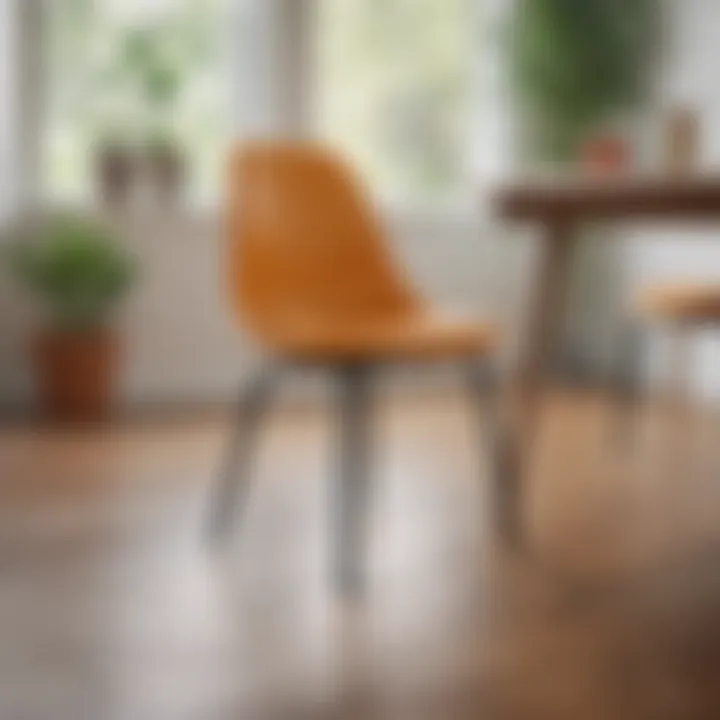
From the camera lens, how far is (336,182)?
291 centimetres

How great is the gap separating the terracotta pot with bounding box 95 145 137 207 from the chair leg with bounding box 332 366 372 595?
1694mm

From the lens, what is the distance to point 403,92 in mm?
5188

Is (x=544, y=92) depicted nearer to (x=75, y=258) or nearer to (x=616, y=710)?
(x=75, y=258)

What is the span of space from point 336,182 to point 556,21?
2.23 metres

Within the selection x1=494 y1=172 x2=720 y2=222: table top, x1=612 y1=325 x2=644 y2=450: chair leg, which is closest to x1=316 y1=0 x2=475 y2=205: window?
x1=612 y1=325 x2=644 y2=450: chair leg

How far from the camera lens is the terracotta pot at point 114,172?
450cm

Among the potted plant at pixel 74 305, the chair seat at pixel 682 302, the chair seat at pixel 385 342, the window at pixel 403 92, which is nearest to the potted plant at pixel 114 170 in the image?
the potted plant at pixel 74 305

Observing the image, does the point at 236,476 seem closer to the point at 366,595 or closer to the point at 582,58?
the point at 366,595

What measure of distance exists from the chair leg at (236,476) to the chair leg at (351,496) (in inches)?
7.3

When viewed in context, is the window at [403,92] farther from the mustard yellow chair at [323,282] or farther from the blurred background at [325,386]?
the mustard yellow chair at [323,282]

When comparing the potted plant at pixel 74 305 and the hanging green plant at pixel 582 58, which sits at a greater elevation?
the hanging green plant at pixel 582 58

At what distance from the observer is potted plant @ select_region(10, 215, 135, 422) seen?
4.11 m

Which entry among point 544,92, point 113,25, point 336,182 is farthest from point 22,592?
point 544,92

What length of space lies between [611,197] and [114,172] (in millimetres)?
2470
